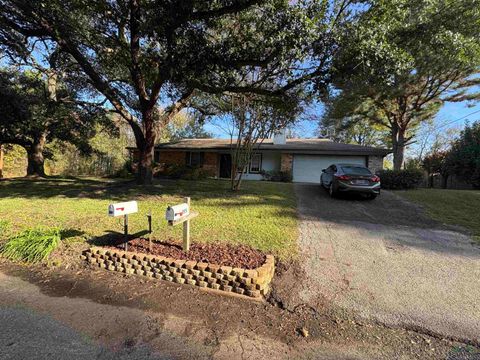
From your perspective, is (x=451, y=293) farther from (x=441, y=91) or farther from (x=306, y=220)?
Answer: (x=441, y=91)

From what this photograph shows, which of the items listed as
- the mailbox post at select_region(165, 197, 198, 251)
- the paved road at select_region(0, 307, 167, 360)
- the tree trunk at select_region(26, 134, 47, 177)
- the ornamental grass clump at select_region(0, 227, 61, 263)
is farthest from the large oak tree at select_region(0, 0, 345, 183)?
the tree trunk at select_region(26, 134, 47, 177)

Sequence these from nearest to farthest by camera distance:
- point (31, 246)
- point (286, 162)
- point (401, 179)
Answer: point (31, 246)
point (401, 179)
point (286, 162)

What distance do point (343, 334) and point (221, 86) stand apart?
7.79m

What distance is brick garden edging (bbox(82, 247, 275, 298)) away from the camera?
406cm

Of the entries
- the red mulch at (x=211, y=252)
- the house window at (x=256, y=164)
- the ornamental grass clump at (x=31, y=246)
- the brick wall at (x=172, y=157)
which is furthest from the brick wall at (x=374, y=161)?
the ornamental grass clump at (x=31, y=246)

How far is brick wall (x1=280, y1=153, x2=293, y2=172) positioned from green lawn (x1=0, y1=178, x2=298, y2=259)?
8145 mm

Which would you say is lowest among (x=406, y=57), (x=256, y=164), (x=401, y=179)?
(x=401, y=179)

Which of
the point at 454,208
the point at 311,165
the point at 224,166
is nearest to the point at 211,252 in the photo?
the point at 454,208

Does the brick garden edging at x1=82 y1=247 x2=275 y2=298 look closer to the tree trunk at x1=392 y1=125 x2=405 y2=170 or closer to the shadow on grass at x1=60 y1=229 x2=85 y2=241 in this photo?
the shadow on grass at x1=60 y1=229 x2=85 y2=241

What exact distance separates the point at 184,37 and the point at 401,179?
11.4 meters

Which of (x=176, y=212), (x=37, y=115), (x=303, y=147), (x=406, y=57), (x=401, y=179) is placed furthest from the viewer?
(x=303, y=147)

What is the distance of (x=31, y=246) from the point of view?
205 inches

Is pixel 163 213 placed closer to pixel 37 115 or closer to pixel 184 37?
pixel 184 37

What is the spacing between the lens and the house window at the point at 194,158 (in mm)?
21202
